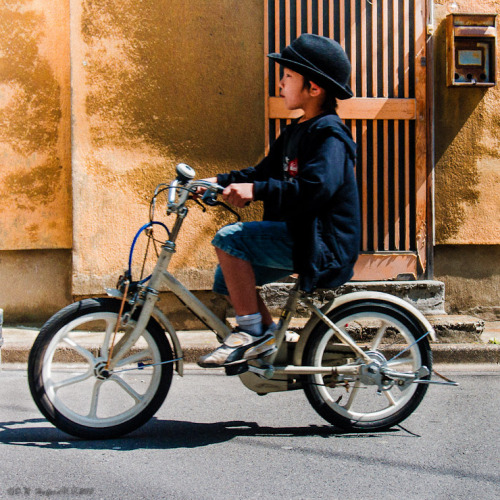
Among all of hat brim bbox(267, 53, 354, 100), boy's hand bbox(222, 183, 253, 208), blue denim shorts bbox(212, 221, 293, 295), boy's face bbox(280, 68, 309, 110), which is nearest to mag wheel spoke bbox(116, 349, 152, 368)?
blue denim shorts bbox(212, 221, 293, 295)

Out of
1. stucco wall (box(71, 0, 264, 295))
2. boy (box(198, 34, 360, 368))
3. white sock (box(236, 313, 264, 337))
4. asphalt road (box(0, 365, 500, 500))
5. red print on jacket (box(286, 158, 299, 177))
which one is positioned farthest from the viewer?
stucco wall (box(71, 0, 264, 295))

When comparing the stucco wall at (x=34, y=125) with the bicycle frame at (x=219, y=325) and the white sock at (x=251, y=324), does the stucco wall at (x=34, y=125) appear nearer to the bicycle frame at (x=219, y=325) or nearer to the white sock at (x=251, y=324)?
the bicycle frame at (x=219, y=325)

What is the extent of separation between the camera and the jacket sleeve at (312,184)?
128 inches

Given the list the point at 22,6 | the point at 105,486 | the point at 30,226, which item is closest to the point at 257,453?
the point at 105,486

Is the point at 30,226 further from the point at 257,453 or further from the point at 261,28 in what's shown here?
the point at 257,453

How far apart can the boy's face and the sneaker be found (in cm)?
120

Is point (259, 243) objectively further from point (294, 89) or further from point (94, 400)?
point (94, 400)

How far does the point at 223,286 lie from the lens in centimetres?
369

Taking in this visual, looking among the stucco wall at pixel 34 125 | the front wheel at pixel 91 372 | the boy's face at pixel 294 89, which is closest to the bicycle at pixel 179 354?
the front wheel at pixel 91 372

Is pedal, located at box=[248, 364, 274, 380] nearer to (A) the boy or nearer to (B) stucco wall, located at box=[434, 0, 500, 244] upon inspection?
(A) the boy

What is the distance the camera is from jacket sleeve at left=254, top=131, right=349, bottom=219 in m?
Answer: 3.25

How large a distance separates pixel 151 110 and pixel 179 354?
10.5 feet

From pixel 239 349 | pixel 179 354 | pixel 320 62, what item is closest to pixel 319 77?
pixel 320 62

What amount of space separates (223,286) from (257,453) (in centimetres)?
87
